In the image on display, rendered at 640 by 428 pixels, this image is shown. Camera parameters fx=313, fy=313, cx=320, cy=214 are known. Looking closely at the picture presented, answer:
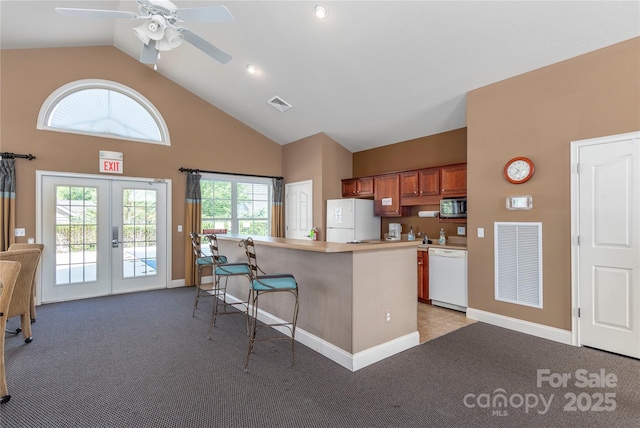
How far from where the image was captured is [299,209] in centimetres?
691

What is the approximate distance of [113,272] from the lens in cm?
543

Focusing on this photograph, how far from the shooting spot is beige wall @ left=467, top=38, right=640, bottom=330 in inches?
121

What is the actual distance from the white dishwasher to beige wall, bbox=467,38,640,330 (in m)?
0.16

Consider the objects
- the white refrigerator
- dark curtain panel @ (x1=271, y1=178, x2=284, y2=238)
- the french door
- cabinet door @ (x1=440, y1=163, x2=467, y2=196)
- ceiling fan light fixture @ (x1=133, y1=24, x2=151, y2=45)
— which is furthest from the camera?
dark curtain panel @ (x1=271, y1=178, x2=284, y2=238)

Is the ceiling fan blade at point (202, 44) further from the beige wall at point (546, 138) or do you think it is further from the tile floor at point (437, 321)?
the tile floor at point (437, 321)

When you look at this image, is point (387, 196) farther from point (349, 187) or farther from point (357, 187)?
point (349, 187)

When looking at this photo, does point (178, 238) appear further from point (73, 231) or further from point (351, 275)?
point (351, 275)

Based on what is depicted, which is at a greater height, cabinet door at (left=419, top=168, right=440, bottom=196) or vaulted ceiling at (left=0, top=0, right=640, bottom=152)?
vaulted ceiling at (left=0, top=0, right=640, bottom=152)

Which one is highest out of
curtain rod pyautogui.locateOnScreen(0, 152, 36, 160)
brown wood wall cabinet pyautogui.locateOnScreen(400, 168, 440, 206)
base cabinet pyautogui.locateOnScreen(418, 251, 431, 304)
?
curtain rod pyautogui.locateOnScreen(0, 152, 36, 160)

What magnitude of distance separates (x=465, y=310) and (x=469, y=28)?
3489 mm

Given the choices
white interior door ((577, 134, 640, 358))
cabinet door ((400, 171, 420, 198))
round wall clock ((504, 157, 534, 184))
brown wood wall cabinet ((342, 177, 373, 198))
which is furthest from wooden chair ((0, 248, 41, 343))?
white interior door ((577, 134, 640, 358))

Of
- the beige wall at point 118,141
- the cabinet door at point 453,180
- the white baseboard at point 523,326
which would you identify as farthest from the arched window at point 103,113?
the white baseboard at point 523,326

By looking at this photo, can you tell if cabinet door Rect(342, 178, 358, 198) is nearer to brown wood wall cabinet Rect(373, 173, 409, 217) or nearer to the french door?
brown wood wall cabinet Rect(373, 173, 409, 217)

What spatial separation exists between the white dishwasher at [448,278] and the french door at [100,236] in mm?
4771
